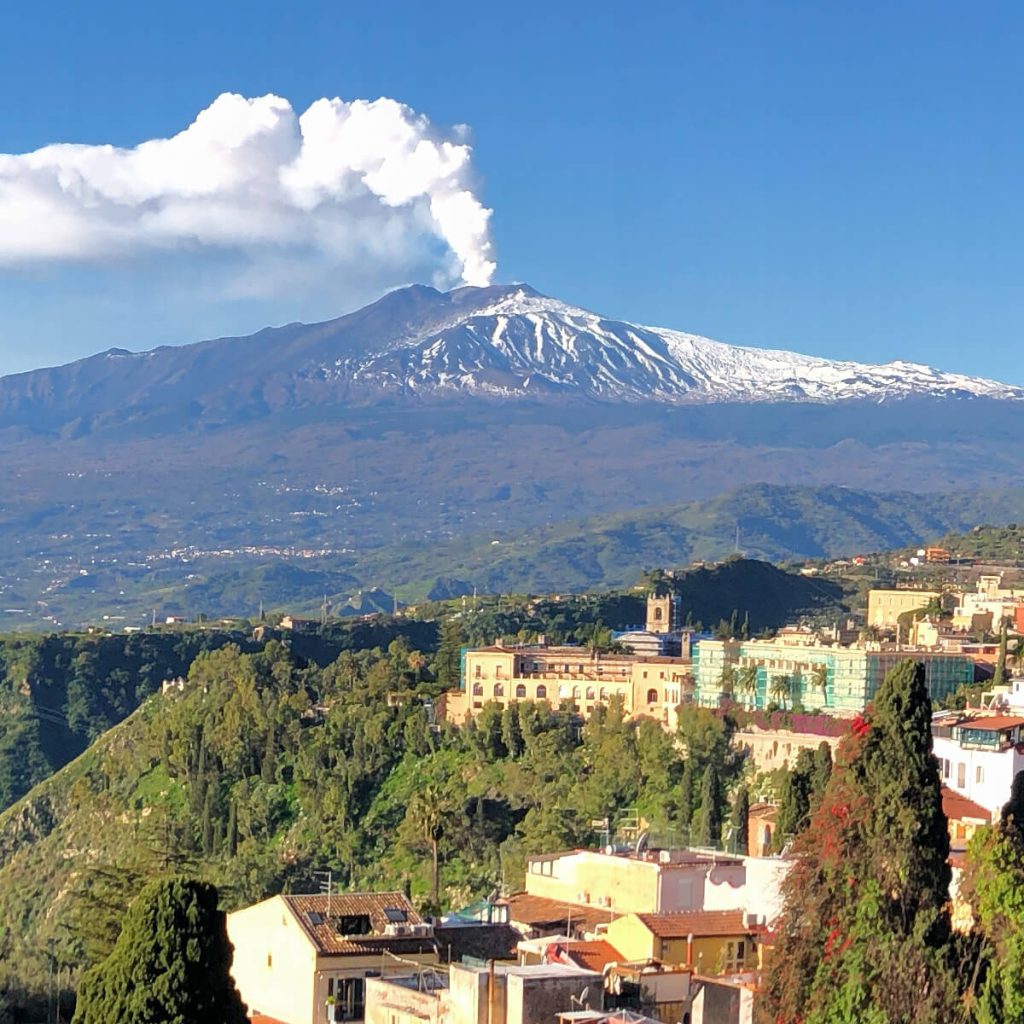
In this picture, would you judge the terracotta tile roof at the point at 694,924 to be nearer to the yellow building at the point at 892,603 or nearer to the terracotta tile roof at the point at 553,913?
the terracotta tile roof at the point at 553,913

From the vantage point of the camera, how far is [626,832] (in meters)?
65.4

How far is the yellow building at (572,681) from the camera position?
78125mm

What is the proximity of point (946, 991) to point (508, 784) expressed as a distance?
4578 centimetres

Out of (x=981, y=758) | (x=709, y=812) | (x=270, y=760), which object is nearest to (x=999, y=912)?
(x=981, y=758)

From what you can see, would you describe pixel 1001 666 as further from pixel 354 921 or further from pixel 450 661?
pixel 354 921

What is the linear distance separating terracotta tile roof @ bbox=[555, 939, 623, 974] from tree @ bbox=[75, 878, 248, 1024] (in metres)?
5.37

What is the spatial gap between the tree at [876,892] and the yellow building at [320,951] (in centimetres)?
603

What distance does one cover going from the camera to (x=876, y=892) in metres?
30.6

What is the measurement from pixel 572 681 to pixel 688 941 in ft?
151

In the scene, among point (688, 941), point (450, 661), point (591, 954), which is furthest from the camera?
point (450, 661)

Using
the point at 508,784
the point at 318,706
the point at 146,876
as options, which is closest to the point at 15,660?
the point at 318,706

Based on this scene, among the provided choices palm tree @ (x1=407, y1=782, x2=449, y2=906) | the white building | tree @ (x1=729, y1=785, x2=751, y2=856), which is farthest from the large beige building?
palm tree @ (x1=407, y1=782, x2=449, y2=906)

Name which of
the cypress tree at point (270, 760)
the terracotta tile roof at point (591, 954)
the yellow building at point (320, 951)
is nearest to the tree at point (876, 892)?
the terracotta tile roof at point (591, 954)

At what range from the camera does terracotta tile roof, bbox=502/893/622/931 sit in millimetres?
39312
